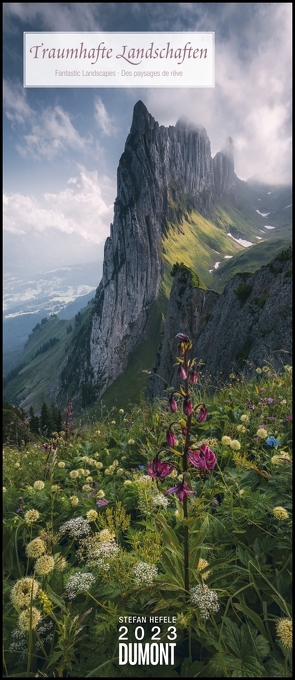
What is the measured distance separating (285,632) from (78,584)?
4.84 ft

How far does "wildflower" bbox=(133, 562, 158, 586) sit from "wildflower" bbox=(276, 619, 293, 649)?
2.79 ft

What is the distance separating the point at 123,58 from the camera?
166 inches

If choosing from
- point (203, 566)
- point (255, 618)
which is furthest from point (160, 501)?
point (255, 618)

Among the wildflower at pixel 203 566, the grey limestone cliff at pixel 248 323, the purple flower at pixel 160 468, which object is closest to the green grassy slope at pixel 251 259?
the grey limestone cliff at pixel 248 323

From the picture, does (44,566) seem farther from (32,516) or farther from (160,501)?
(160,501)

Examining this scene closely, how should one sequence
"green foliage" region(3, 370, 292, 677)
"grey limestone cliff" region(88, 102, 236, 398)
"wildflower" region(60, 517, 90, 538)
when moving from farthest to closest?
"grey limestone cliff" region(88, 102, 236, 398) → "wildflower" region(60, 517, 90, 538) → "green foliage" region(3, 370, 292, 677)

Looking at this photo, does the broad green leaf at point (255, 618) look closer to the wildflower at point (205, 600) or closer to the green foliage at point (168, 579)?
the green foliage at point (168, 579)

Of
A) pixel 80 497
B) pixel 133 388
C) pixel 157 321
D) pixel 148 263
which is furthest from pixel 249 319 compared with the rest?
pixel 148 263

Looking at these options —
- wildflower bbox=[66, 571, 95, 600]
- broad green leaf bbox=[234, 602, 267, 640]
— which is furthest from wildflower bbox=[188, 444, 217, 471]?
wildflower bbox=[66, 571, 95, 600]

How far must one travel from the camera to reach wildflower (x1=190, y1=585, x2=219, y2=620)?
84.9 inches

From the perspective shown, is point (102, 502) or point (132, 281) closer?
point (102, 502)

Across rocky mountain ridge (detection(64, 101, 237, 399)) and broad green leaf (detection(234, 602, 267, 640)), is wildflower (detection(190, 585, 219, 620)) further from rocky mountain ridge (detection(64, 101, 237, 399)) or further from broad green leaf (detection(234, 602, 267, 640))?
rocky mountain ridge (detection(64, 101, 237, 399))

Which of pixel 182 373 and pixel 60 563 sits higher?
pixel 182 373

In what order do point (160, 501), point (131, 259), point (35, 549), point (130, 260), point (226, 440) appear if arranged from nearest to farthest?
point (35, 549), point (160, 501), point (226, 440), point (131, 259), point (130, 260)
